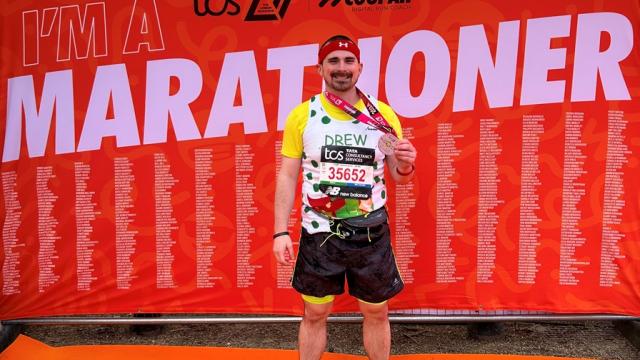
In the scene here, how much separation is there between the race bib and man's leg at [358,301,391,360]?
610 mm

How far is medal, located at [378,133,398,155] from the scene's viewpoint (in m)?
2.50

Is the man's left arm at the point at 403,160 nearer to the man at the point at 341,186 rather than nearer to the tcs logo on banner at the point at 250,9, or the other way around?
the man at the point at 341,186

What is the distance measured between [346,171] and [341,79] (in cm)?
45

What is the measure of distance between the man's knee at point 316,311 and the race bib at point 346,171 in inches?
23.4

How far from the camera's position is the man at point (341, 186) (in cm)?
256

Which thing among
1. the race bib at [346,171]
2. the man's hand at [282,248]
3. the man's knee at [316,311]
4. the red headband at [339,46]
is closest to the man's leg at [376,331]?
the man's knee at [316,311]

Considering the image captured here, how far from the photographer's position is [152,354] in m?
3.31

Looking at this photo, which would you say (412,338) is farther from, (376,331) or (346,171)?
(346,171)

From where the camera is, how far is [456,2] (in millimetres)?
3227

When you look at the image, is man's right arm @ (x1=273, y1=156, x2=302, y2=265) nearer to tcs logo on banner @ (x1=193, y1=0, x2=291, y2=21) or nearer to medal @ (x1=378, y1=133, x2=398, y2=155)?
medal @ (x1=378, y1=133, x2=398, y2=155)

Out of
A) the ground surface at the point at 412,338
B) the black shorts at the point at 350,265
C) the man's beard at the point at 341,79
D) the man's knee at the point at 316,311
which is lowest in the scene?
the ground surface at the point at 412,338

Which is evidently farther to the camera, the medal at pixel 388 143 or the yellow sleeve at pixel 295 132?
the yellow sleeve at pixel 295 132

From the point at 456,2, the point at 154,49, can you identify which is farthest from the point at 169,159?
the point at 456,2

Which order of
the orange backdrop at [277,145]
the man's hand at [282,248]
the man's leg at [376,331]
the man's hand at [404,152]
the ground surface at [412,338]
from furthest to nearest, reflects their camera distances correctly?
the ground surface at [412,338] < the orange backdrop at [277,145] < the man's leg at [376,331] < the man's hand at [282,248] < the man's hand at [404,152]
